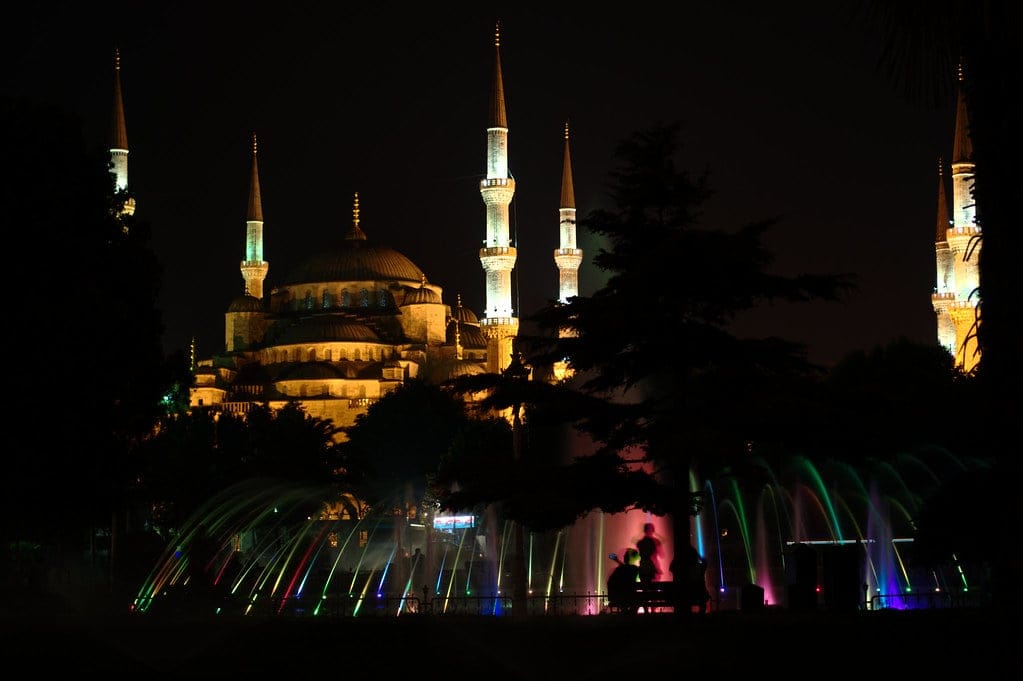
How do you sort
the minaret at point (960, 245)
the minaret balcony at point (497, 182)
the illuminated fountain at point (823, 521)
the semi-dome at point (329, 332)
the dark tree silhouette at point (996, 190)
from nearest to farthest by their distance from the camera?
the dark tree silhouette at point (996, 190), the illuminated fountain at point (823, 521), the minaret at point (960, 245), the minaret balcony at point (497, 182), the semi-dome at point (329, 332)

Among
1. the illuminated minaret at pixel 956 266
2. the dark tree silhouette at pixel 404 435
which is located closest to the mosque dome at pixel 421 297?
the dark tree silhouette at pixel 404 435

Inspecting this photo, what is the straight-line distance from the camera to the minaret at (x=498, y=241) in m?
63.0

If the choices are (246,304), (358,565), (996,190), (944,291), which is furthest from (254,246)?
(996,190)

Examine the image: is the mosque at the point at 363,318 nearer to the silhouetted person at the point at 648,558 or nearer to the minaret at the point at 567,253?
the minaret at the point at 567,253

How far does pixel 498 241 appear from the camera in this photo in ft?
210

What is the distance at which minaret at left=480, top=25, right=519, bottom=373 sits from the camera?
2482 inches

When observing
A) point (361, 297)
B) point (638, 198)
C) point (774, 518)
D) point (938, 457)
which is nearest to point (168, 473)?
point (774, 518)

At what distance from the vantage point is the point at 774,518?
89.7ft

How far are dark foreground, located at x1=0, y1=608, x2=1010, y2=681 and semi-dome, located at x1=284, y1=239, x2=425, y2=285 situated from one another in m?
77.6

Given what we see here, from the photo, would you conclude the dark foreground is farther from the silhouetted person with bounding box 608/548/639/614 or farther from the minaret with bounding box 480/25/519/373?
the minaret with bounding box 480/25/519/373

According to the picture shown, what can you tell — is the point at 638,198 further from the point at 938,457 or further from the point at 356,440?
the point at 356,440

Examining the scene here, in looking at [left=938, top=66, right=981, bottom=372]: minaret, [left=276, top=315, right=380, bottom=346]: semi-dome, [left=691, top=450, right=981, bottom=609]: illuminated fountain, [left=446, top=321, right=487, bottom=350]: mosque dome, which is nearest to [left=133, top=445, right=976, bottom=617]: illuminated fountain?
[left=691, top=450, right=981, bottom=609]: illuminated fountain

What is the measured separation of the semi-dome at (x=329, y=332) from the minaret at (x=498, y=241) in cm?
2192

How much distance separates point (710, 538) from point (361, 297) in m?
71.8
